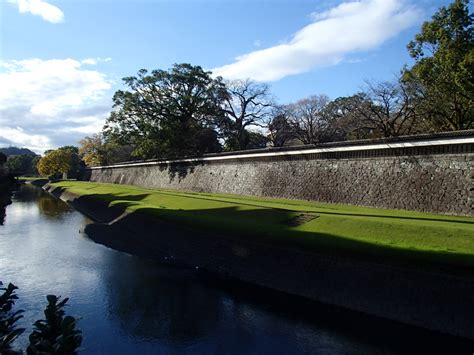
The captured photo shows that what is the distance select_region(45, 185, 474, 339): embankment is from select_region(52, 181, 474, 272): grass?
0.37 meters

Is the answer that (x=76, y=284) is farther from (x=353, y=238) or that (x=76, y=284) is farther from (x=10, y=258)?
(x=353, y=238)

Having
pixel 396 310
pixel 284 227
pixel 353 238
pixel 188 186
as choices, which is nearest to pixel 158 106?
pixel 188 186

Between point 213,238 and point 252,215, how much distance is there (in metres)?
3.15

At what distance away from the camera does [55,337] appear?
269 inches

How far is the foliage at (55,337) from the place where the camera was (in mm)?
6188

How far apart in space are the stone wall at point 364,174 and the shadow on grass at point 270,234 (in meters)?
3.94

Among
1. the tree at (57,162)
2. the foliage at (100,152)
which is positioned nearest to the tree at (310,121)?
the foliage at (100,152)

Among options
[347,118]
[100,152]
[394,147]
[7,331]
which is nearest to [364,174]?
[394,147]

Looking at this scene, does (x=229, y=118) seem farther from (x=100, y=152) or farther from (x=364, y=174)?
(x=100, y=152)

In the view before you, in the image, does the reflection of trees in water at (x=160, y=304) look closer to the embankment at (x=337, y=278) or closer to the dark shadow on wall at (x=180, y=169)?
the embankment at (x=337, y=278)

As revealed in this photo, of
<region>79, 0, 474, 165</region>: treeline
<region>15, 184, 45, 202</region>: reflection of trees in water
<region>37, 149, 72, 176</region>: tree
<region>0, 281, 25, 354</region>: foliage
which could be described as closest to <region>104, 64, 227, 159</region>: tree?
<region>79, 0, 474, 165</region>: treeline

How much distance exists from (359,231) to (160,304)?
6288 millimetres

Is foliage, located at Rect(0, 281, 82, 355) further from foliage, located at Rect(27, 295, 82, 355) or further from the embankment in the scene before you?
the embankment

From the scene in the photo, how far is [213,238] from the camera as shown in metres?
14.8
